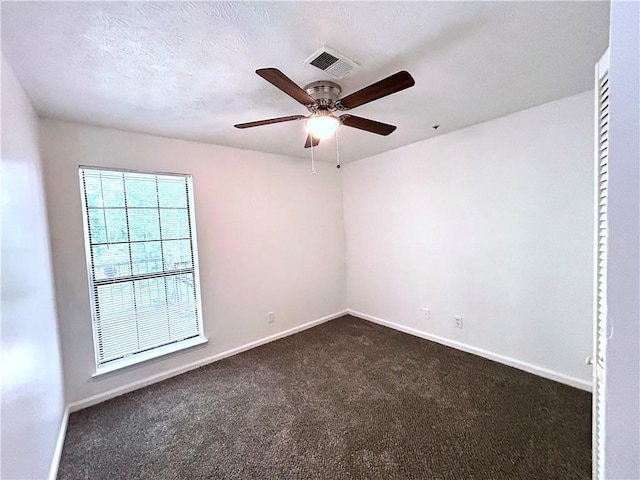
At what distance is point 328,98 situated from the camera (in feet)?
5.96

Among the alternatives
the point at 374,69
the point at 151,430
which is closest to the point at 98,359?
the point at 151,430

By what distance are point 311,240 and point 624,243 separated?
11.3 feet

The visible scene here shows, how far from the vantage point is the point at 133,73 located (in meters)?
1.59

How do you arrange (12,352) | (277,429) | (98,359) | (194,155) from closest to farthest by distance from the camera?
(12,352), (277,429), (98,359), (194,155)

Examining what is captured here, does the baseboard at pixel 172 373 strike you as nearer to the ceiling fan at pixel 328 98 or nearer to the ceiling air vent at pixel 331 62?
the ceiling fan at pixel 328 98

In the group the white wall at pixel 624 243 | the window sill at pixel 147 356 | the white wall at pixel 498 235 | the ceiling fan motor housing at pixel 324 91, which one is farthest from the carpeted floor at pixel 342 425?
the ceiling fan motor housing at pixel 324 91

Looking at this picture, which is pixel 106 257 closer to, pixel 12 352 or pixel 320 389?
pixel 12 352

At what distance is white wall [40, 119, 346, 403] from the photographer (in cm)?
224

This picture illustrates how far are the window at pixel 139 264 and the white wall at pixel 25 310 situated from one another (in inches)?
15.9

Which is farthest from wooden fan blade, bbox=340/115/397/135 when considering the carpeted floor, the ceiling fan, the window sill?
the window sill

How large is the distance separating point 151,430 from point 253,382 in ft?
2.69

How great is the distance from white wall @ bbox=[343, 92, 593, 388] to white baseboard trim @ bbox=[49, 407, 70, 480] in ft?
10.6

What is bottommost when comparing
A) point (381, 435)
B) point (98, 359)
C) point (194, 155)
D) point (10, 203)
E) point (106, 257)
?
point (381, 435)

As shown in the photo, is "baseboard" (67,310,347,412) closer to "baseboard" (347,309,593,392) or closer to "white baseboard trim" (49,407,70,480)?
"white baseboard trim" (49,407,70,480)
